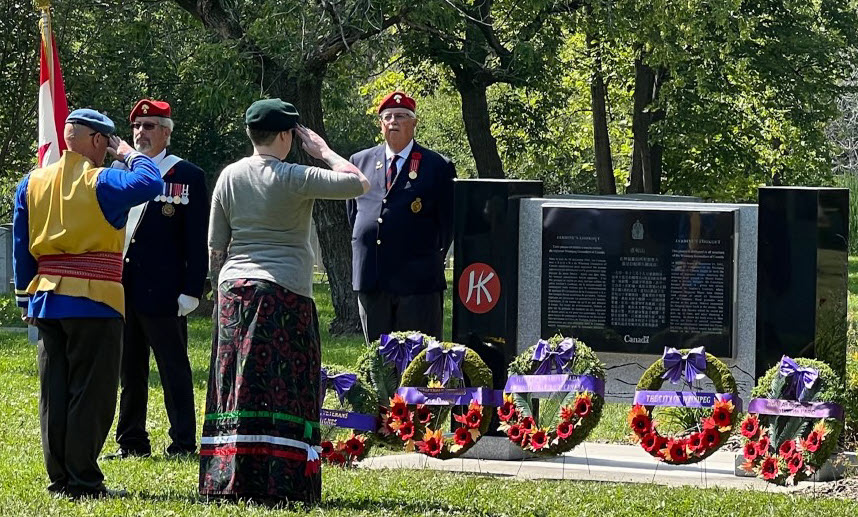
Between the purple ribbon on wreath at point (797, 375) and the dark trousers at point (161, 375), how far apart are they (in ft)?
11.1

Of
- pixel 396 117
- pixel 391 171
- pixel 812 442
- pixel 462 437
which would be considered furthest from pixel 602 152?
pixel 812 442

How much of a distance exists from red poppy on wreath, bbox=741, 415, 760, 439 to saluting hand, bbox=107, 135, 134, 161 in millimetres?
3562

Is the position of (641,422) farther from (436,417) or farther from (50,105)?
(50,105)

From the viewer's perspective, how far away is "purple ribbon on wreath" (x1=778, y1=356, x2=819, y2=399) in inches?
304

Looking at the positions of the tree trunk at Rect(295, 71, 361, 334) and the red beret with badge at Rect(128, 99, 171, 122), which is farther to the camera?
the tree trunk at Rect(295, 71, 361, 334)

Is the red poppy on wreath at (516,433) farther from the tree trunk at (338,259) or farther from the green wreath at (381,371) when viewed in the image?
the tree trunk at (338,259)

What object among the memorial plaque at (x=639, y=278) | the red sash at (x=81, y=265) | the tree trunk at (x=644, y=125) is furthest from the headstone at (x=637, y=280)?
the tree trunk at (x=644, y=125)

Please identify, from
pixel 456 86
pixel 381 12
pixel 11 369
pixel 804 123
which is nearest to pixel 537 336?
pixel 11 369

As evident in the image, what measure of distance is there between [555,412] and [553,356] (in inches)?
12.6

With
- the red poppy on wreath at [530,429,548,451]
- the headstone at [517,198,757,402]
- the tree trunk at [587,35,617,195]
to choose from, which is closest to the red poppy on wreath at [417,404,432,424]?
the red poppy on wreath at [530,429,548,451]

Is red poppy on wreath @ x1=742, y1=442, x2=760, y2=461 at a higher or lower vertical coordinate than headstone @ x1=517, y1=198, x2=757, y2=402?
lower

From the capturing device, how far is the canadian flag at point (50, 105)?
873 centimetres

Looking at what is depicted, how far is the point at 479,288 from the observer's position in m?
8.97

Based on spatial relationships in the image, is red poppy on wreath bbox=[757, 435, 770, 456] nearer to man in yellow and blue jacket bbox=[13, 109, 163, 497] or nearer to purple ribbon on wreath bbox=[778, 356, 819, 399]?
purple ribbon on wreath bbox=[778, 356, 819, 399]
